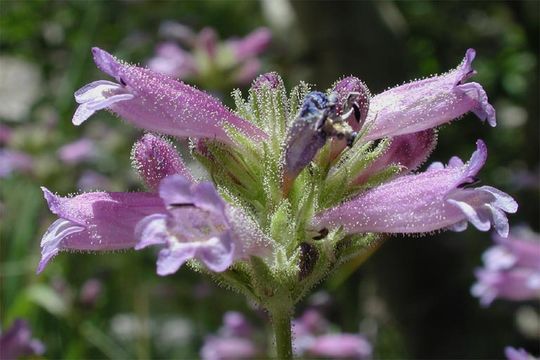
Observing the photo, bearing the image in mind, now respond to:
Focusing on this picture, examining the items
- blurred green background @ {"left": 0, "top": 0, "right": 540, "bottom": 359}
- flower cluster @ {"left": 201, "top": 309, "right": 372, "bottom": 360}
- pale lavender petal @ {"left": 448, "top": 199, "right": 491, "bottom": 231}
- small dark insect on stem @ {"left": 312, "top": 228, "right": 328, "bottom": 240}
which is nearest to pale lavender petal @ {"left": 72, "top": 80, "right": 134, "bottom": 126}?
small dark insect on stem @ {"left": 312, "top": 228, "right": 328, "bottom": 240}

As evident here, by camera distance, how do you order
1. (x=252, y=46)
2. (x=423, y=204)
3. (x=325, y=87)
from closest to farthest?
1. (x=423, y=204)
2. (x=252, y=46)
3. (x=325, y=87)

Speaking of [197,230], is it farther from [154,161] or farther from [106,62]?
[106,62]

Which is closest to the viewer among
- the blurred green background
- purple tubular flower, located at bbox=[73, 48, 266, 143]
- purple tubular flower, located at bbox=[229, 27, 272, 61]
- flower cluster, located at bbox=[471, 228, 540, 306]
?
purple tubular flower, located at bbox=[73, 48, 266, 143]

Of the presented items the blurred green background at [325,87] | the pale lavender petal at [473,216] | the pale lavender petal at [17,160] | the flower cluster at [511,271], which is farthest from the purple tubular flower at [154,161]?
the pale lavender petal at [17,160]

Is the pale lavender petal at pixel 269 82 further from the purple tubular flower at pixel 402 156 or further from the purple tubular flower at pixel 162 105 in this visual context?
the purple tubular flower at pixel 402 156

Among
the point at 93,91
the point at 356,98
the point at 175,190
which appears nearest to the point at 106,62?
the point at 93,91

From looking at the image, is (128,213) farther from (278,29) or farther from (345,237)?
(278,29)

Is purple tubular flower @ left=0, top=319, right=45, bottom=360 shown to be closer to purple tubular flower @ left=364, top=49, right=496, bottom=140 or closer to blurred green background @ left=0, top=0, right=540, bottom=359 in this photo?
purple tubular flower @ left=364, top=49, right=496, bottom=140

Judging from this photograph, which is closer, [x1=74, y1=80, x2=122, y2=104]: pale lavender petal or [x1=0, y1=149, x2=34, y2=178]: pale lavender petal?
[x1=74, y1=80, x2=122, y2=104]: pale lavender petal
